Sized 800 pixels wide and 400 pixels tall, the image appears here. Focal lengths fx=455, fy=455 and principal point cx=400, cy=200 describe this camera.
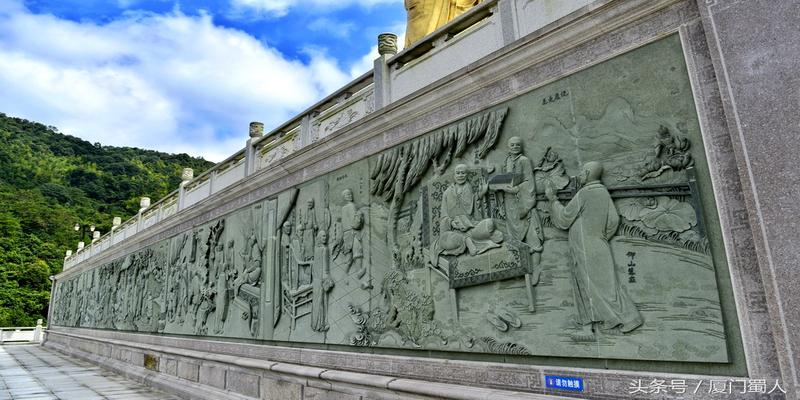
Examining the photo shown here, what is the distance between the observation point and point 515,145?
4.56 metres

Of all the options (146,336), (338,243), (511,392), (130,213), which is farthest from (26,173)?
(511,392)

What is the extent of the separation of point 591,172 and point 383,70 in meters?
3.59

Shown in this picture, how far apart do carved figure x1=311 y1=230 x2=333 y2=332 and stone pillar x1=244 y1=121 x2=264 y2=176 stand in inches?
123

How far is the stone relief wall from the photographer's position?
3471mm

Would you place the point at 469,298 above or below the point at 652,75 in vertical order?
below

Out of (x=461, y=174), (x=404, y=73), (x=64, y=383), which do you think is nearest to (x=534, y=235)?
(x=461, y=174)

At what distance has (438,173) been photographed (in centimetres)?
533

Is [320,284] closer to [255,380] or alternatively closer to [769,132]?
[255,380]

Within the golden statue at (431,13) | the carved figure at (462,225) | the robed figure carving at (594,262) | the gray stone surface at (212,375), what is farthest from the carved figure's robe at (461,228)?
the gray stone surface at (212,375)

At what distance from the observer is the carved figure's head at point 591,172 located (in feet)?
12.8

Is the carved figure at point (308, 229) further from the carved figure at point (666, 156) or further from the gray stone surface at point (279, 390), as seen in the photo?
the carved figure at point (666, 156)

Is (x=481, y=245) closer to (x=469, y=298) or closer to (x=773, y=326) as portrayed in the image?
(x=469, y=298)

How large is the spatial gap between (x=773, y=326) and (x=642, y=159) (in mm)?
1438

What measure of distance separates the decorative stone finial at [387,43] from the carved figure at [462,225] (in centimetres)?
259
